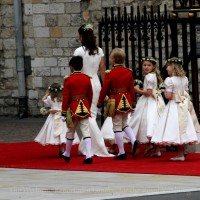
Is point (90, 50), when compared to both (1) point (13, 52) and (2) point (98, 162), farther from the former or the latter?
(1) point (13, 52)

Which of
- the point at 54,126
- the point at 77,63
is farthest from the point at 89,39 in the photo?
the point at 54,126

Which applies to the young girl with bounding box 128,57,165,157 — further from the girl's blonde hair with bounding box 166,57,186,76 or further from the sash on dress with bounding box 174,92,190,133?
the sash on dress with bounding box 174,92,190,133

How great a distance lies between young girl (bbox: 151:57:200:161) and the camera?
1873 cm

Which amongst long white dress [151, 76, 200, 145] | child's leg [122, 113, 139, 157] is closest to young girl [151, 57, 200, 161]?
long white dress [151, 76, 200, 145]

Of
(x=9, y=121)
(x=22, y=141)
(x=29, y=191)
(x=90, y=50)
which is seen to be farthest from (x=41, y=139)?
(x=9, y=121)

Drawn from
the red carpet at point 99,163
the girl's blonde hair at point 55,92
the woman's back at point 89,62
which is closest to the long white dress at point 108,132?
the red carpet at point 99,163

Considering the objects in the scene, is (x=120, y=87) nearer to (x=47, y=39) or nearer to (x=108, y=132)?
(x=108, y=132)

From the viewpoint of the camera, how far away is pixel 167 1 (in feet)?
97.5

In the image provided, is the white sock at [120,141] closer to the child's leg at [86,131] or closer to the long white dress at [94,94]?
the long white dress at [94,94]

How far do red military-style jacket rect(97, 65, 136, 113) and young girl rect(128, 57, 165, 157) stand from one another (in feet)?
1.32

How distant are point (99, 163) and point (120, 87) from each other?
1290 millimetres

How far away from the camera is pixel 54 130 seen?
20.2 m

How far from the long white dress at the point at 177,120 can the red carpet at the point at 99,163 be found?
32 centimetres

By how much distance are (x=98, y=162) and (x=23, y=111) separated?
12.2m
